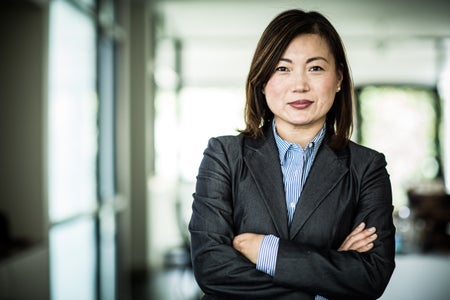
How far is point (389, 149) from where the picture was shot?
505 inches

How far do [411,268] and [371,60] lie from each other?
10368 millimetres

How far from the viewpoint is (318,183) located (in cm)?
151

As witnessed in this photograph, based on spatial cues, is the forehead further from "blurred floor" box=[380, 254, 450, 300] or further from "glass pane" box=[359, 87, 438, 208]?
"glass pane" box=[359, 87, 438, 208]

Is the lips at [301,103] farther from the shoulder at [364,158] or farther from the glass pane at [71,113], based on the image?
the glass pane at [71,113]

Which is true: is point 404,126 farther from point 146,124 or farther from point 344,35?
point 146,124

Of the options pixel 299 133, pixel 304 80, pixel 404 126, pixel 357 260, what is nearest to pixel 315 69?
pixel 304 80

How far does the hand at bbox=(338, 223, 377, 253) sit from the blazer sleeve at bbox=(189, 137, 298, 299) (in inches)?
8.3

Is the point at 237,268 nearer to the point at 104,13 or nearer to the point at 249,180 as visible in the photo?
the point at 249,180

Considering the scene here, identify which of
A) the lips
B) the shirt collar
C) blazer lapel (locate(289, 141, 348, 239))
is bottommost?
blazer lapel (locate(289, 141, 348, 239))

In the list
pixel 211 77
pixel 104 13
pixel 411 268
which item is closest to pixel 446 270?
pixel 411 268

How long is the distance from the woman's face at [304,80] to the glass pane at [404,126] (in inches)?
464

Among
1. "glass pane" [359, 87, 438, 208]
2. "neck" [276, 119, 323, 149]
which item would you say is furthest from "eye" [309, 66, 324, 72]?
"glass pane" [359, 87, 438, 208]

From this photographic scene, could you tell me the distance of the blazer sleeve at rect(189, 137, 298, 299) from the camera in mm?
1452

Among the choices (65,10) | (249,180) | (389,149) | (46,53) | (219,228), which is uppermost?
(65,10)
